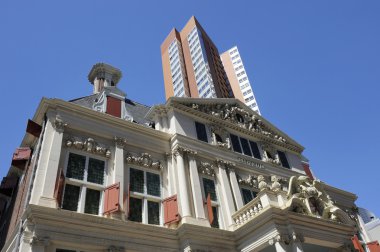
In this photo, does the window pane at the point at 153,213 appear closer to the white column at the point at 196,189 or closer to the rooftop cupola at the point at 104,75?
the white column at the point at 196,189

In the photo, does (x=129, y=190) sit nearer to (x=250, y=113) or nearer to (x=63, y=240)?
(x=63, y=240)

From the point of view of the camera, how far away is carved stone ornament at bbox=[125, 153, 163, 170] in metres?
17.8

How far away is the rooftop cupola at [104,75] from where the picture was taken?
27297mm

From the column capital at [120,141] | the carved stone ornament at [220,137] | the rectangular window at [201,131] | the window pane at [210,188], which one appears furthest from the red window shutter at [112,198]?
the carved stone ornament at [220,137]

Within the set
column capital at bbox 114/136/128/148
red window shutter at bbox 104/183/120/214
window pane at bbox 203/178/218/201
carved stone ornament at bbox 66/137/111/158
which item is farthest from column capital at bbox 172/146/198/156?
red window shutter at bbox 104/183/120/214

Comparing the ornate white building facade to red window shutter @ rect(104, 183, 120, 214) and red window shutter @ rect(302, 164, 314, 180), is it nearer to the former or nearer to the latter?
red window shutter @ rect(104, 183, 120, 214)

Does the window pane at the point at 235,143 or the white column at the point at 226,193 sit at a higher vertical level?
the window pane at the point at 235,143

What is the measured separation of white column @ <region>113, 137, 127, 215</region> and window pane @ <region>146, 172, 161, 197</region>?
172cm

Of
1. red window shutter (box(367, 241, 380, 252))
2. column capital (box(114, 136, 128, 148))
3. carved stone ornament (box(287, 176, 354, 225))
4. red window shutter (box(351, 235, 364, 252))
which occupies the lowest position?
red window shutter (box(351, 235, 364, 252))

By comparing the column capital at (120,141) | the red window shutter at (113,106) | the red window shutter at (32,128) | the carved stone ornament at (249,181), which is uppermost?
the red window shutter at (113,106)

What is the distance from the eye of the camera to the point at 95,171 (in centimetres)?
1638

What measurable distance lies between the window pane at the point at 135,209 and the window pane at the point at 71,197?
2620 mm

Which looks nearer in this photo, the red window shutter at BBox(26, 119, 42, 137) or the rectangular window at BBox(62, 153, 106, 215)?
the rectangular window at BBox(62, 153, 106, 215)

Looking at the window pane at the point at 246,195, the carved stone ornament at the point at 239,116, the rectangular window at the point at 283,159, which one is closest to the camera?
the window pane at the point at 246,195
